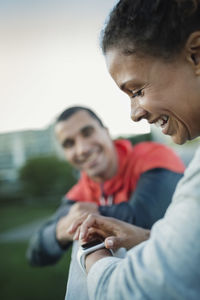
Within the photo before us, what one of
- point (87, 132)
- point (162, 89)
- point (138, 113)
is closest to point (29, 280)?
point (87, 132)

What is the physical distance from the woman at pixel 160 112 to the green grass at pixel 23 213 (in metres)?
3.69

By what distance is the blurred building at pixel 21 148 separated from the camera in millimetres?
3977

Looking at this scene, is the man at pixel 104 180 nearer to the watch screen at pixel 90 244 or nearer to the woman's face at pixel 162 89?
the watch screen at pixel 90 244

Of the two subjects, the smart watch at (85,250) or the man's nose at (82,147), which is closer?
the smart watch at (85,250)

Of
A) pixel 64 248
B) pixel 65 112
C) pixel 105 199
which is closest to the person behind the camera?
pixel 64 248

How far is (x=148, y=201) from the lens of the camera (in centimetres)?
137

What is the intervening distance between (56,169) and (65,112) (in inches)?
103

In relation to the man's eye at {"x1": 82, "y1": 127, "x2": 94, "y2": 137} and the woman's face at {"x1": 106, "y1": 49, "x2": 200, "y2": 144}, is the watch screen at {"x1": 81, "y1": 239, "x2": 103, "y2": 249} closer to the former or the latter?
the woman's face at {"x1": 106, "y1": 49, "x2": 200, "y2": 144}

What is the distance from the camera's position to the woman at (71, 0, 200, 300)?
0.55 meters

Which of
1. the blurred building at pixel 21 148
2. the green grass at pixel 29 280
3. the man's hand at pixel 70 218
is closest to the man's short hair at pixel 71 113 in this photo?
the man's hand at pixel 70 218

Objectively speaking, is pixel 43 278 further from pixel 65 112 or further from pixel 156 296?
pixel 156 296

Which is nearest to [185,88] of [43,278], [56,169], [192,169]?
[192,169]

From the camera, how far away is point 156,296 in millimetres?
562

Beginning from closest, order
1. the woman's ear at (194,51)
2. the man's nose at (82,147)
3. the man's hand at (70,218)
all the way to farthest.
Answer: the woman's ear at (194,51)
the man's hand at (70,218)
the man's nose at (82,147)
